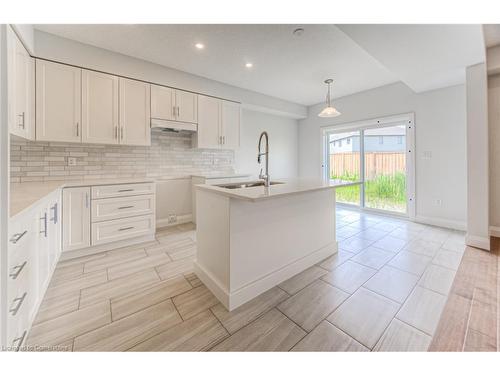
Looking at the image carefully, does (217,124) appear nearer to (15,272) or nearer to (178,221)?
(178,221)

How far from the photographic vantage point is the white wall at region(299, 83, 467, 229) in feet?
11.0

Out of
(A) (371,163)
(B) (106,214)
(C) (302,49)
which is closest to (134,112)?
(B) (106,214)

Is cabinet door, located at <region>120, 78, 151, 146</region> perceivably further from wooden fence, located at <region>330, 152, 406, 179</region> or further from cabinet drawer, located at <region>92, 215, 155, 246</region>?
wooden fence, located at <region>330, 152, 406, 179</region>

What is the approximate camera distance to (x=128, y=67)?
2.92 metres

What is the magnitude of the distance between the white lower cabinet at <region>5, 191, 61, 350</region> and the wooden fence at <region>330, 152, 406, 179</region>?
17.3 ft

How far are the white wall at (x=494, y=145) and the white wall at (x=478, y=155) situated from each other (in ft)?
2.33

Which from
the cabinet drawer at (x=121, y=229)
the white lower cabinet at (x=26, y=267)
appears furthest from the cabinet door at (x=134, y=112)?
the white lower cabinet at (x=26, y=267)

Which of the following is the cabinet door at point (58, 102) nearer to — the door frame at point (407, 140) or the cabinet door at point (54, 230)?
the cabinet door at point (54, 230)

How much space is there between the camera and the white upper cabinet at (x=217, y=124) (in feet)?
12.0

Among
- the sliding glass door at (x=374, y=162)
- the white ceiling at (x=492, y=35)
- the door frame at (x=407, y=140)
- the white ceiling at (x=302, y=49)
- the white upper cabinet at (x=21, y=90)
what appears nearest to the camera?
the white upper cabinet at (x=21, y=90)

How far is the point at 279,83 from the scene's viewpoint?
12.9 feet

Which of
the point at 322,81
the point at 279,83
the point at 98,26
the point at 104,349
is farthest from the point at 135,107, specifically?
the point at 322,81

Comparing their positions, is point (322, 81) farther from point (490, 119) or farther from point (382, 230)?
point (382, 230)
